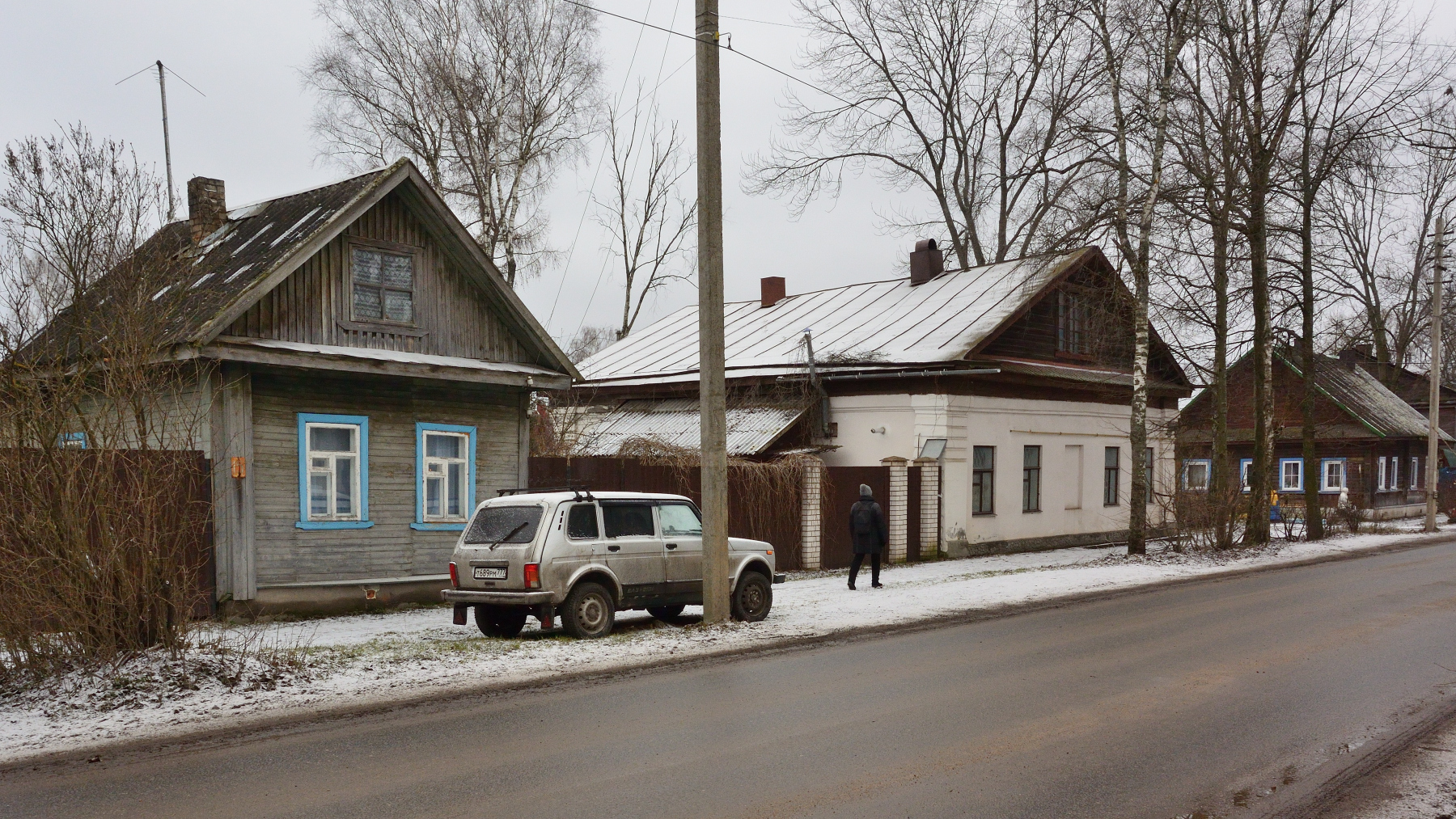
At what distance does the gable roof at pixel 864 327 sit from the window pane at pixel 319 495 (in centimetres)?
1255

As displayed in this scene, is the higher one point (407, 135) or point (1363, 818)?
point (407, 135)

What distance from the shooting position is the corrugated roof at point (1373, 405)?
40.9m

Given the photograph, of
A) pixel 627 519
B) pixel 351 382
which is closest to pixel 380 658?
pixel 627 519

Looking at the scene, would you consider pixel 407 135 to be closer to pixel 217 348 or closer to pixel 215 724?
pixel 217 348

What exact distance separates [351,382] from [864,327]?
50.1 feet

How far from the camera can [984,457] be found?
24938 millimetres

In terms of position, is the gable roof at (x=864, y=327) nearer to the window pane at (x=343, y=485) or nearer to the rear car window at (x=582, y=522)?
the window pane at (x=343, y=485)

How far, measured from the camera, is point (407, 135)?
30391mm

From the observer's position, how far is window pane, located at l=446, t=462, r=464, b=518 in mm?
16578

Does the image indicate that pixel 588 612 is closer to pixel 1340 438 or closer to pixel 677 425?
pixel 677 425

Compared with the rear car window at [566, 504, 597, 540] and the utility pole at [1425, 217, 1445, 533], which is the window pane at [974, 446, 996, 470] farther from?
the utility pole at [1425, 217, 1445, 533]

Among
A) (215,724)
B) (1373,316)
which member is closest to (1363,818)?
(215,724)

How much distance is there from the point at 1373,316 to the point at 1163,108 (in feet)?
85.6

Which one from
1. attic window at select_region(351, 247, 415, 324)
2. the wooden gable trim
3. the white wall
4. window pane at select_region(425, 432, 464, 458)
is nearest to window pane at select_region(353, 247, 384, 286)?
attic window at select_region(351, 247, 415, 324)
